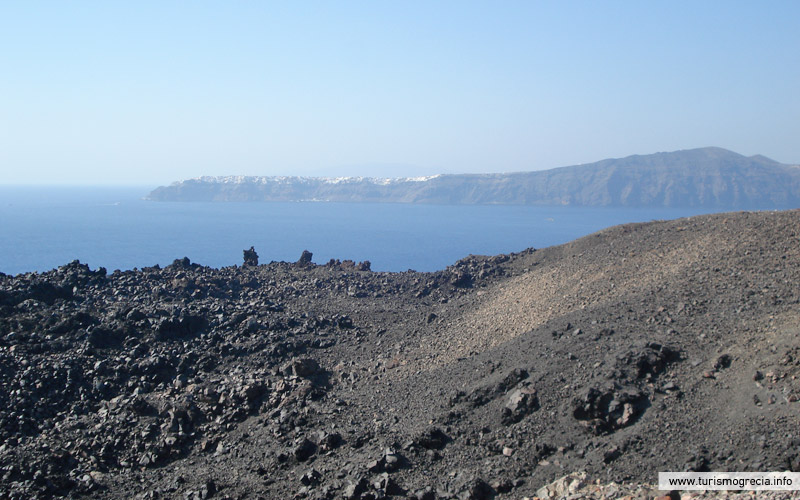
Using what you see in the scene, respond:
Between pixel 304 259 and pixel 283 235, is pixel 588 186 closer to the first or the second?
pixel 283 235

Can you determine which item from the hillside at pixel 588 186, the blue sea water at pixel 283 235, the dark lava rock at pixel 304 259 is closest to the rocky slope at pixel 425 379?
the dark lava rock at pixel 304 259

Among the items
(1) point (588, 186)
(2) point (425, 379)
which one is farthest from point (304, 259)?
(1) point (588, 186)

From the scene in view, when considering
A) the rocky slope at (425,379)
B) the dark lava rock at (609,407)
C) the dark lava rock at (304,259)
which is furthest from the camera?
the dark lava rock at (304,259)

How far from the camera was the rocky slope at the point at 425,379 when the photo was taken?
853 cm

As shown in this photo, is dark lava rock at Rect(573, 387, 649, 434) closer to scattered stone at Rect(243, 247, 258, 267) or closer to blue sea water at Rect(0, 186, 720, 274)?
scattered stone at Rect(243, 247, 258, 267)

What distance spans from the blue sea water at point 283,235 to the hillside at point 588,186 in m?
9.10

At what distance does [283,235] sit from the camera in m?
72.8

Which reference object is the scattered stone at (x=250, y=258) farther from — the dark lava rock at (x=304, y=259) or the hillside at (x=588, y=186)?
the hillside at (x=588, y=186)

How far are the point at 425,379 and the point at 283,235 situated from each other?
62540mm

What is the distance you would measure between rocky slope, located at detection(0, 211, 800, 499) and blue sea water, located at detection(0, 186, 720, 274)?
2932cm

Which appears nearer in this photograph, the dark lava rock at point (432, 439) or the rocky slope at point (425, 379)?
the rocky slope at point (425, 379)

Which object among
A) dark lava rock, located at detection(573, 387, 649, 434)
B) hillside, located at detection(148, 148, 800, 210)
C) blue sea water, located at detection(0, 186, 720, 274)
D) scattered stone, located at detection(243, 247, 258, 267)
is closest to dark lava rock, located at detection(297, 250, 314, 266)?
scattered stone, located at detection(243, 247, 258, 267)

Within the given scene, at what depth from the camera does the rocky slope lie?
336 inches

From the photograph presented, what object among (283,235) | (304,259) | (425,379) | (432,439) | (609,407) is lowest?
(283,235)
